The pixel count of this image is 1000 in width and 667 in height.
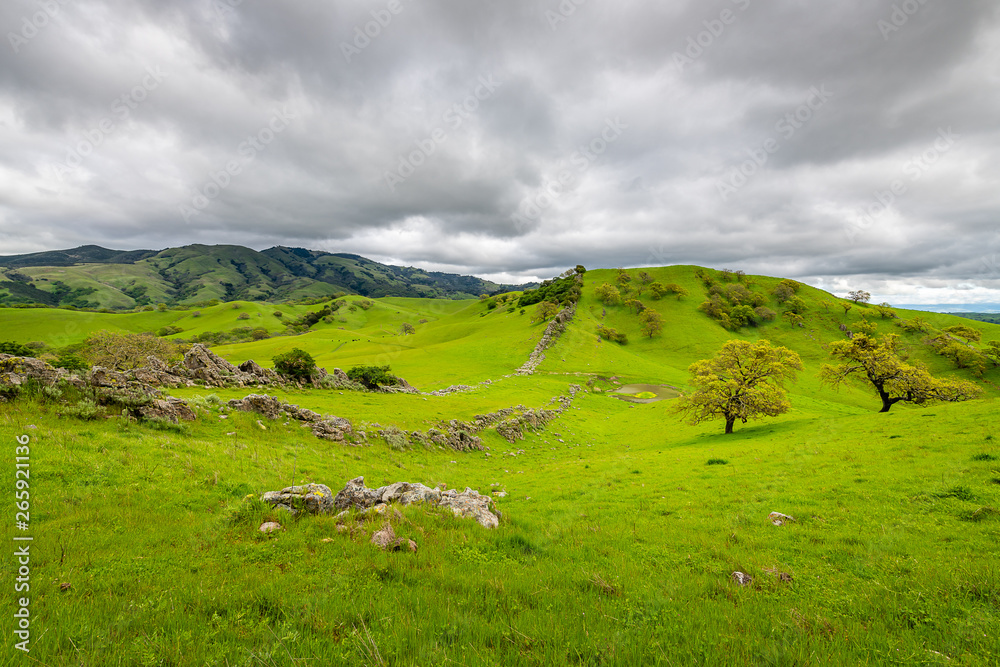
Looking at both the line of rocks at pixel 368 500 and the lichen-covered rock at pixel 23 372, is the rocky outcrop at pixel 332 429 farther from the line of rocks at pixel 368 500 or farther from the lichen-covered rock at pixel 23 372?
the line of rocks at pixel 368 500

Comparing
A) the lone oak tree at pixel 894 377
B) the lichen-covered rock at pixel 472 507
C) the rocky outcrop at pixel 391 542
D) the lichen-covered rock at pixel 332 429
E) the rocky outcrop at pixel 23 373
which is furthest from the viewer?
the lone oak tree at pixel 894 377

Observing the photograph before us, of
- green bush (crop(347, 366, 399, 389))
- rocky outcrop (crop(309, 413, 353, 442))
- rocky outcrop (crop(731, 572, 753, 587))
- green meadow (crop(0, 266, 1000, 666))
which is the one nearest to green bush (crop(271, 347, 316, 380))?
green bush (crop(347, 366, 399, 389))

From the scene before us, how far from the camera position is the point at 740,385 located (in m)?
29.1

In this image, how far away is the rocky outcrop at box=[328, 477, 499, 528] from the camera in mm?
8844

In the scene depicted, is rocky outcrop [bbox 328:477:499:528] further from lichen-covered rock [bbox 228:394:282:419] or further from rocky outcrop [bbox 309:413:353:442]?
lichen-covered rock [bbox 228:394:282:419]

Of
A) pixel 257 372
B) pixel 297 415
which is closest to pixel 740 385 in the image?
pixel 297 415

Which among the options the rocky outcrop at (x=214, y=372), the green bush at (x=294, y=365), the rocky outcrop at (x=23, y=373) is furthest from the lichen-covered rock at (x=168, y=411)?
the green bush at (x=294, y=365)

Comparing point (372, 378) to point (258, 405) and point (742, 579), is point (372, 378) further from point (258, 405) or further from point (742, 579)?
point (742, 579)

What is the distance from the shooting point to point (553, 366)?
67.8 metres

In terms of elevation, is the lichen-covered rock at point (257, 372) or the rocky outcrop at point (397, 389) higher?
the lichen-covered rock at point (257, 372)

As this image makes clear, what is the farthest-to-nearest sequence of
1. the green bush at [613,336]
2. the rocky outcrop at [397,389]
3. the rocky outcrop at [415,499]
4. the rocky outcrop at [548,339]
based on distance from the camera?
1. the green bush at [613,336]
2. the rocky outcrop at [548,339]
3. the rocky outcrop at [397,389]
4. the rocky outcrop at [415,499]

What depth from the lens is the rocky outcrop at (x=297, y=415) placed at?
18891 millimetres

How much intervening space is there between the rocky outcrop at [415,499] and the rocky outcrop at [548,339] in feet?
169

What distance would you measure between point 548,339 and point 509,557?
242ft
